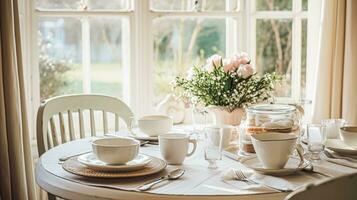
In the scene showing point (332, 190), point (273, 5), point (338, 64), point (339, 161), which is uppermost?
A: point (273, 5)

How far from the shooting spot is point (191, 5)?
125 inches

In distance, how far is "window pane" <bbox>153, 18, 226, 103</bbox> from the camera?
10.4 feet

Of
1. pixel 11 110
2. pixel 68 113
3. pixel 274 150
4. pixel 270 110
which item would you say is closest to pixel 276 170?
pixel 274 150

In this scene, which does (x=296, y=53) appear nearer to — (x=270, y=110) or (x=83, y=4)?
(x=83, y=4)

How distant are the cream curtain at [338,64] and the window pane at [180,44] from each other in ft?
1.95

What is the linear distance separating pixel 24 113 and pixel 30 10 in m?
0.74

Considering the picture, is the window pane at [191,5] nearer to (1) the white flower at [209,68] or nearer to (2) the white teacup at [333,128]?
(1) the white flower at [209,68]

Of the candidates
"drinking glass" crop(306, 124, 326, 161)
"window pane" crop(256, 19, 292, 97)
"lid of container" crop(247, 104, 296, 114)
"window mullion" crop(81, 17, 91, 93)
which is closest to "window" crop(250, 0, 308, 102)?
"window pane" crop(256, 19, 292, 97)

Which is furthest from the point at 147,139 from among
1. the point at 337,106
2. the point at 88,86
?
the point at 337,106

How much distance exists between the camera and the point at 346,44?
9.62 ft

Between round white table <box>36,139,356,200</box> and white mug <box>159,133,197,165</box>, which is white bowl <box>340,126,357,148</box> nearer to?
round white table <box>36,139,356,200</box>

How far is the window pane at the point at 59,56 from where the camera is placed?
301cm

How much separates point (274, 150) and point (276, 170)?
0.06m

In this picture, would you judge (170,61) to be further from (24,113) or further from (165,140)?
(165,140)
